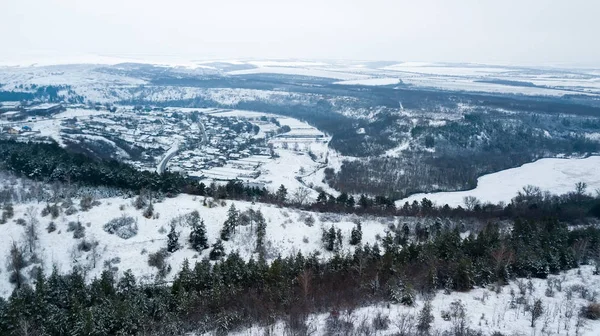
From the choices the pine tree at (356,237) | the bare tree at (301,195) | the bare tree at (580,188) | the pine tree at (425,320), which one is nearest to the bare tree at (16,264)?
the pine tree at (356,237)

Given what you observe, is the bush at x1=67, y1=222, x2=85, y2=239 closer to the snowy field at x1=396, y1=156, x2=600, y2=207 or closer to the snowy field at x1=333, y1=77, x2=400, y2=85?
the snowy field at x1=396, y1=156, x2=600, y2=207

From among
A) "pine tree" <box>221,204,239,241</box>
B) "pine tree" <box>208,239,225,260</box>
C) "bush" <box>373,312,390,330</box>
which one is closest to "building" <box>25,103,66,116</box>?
"pine tree" <box>221,204,239,241</box>

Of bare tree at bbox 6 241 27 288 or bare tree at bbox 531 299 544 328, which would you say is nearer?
bare tree at bbox 531 299 544 328

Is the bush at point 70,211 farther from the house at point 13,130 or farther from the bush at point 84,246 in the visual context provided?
the house at point 13,130

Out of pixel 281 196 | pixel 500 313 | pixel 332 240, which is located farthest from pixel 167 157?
pixel 500 313

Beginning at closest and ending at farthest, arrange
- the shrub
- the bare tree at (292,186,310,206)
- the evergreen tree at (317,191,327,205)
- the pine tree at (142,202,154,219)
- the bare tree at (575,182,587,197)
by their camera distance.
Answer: the shrub → the pine tree at (142,202,154,219) → the evergreen tree at (317,191,327,205) → the bare tree at (292,186,310,206) → the bare tree at (575,182,587,197)

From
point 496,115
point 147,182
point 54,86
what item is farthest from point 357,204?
point 54,86

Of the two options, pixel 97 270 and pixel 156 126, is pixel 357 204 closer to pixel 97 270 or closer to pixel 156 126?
pixel 97 270
